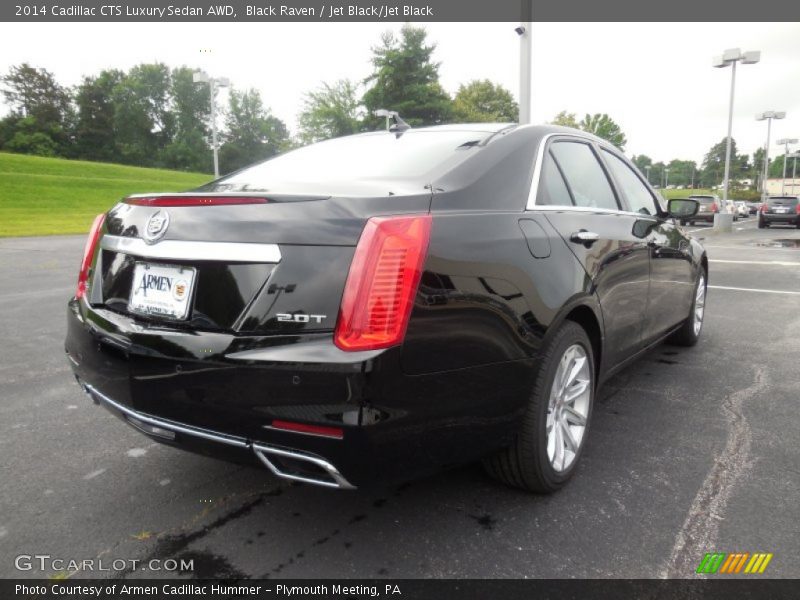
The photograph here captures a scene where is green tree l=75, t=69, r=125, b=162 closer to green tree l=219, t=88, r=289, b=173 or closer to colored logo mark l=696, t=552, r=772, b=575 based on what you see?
green tree l=219, t=88, r=289, b=173

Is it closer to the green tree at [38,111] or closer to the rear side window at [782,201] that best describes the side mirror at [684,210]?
the rear side window at [782,201]

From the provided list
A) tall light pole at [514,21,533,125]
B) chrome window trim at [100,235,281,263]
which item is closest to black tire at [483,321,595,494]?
chrome window trim at [100,235,281,263]

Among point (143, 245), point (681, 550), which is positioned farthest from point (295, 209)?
point (681, 550)

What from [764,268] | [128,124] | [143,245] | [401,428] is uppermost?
[128,124]

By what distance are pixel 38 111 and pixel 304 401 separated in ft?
288

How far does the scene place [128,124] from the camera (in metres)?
83.7

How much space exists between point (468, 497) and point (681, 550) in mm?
828

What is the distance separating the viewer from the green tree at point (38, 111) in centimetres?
6956

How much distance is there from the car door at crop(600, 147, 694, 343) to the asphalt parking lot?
1.81ft

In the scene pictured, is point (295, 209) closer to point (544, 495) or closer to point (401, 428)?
point (401, 428)

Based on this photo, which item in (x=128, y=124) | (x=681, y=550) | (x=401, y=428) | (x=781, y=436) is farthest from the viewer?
(x=128, y=124)

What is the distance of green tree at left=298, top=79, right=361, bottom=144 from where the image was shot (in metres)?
63.0

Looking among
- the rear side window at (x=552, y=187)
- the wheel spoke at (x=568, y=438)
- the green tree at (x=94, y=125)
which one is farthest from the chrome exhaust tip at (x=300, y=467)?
the green tree at (x=94, y=125)

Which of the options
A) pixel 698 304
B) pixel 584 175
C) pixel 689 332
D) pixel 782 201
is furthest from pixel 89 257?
pixel 782 201
